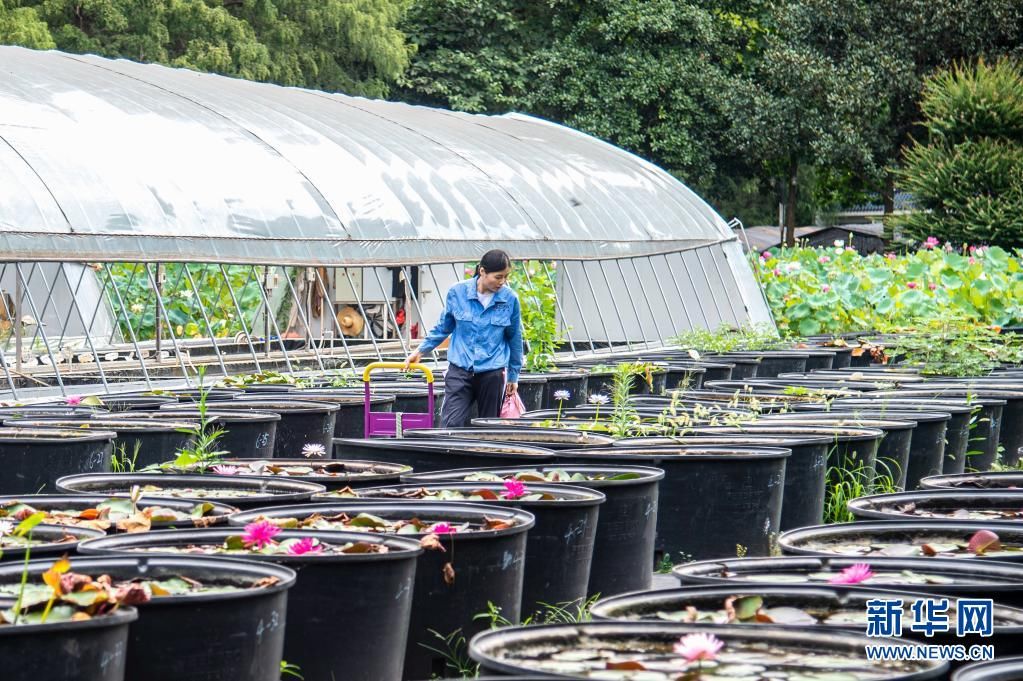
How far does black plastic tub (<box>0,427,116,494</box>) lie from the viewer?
5.57 m

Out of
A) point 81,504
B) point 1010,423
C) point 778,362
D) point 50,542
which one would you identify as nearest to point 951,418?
point 1010,423

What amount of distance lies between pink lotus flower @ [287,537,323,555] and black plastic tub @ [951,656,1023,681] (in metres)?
1.65

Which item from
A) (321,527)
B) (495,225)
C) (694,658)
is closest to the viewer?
(694,658)

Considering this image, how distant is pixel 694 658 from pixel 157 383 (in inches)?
351

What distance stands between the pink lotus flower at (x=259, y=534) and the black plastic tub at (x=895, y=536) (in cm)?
129

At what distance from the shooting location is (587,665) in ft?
8.35

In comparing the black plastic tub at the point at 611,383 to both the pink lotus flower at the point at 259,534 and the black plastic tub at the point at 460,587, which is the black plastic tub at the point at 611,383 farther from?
the pink lotus flower at the point at 259,534

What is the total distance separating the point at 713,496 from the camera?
5.52 meters

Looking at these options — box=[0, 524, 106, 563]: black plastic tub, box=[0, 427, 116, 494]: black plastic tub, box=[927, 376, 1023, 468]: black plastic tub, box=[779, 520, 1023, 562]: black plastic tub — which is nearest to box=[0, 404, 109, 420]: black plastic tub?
box=[0, 427, 116, 494]: black plastic tub

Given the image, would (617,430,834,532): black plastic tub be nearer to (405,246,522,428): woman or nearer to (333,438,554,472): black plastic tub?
(333,438,554,472): black plastic tub

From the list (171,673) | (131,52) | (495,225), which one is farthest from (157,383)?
(131,52)

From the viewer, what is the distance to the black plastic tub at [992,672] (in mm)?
2352

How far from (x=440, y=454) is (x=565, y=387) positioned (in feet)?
16.5

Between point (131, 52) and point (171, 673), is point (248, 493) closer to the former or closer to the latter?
point (171, 673)
